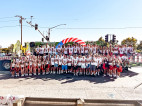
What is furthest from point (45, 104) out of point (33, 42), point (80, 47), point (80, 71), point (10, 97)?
point (33, 42)

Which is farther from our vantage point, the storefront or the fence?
the storefront

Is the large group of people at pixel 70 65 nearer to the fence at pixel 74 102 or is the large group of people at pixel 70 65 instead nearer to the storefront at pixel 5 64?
the storefront at pixel 5 64

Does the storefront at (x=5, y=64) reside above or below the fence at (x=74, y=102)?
below

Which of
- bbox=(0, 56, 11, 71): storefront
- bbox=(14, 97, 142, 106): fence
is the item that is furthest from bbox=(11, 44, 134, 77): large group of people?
bbox=(14, 97, 142, 106): fence

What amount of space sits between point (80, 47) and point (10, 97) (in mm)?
10095

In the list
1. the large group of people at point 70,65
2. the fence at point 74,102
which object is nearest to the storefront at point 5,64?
the large group of people at point 70,65

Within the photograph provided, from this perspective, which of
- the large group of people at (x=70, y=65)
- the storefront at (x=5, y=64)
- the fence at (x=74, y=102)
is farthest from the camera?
the storefront at (x=5, y=64)

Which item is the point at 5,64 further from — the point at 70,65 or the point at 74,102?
the point at 74,102

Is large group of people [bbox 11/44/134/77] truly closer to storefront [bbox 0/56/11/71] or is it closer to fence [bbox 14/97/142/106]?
storefront [bbox 0/56/11/71]

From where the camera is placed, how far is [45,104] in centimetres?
271

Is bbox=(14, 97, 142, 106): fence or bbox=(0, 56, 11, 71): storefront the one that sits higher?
bbox=(14, 97, 142, 106): fence

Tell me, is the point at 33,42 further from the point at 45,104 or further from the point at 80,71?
Answer: the point at 45,104

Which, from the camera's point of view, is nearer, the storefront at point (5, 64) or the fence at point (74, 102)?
the fence at point (74, 102)

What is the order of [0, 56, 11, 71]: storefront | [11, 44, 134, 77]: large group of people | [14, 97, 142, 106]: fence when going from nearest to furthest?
[14, 97, 142, 106]: fence
[11, 44, 134, 77]: large group of people
[0, 56, 11, 71]: storefront
